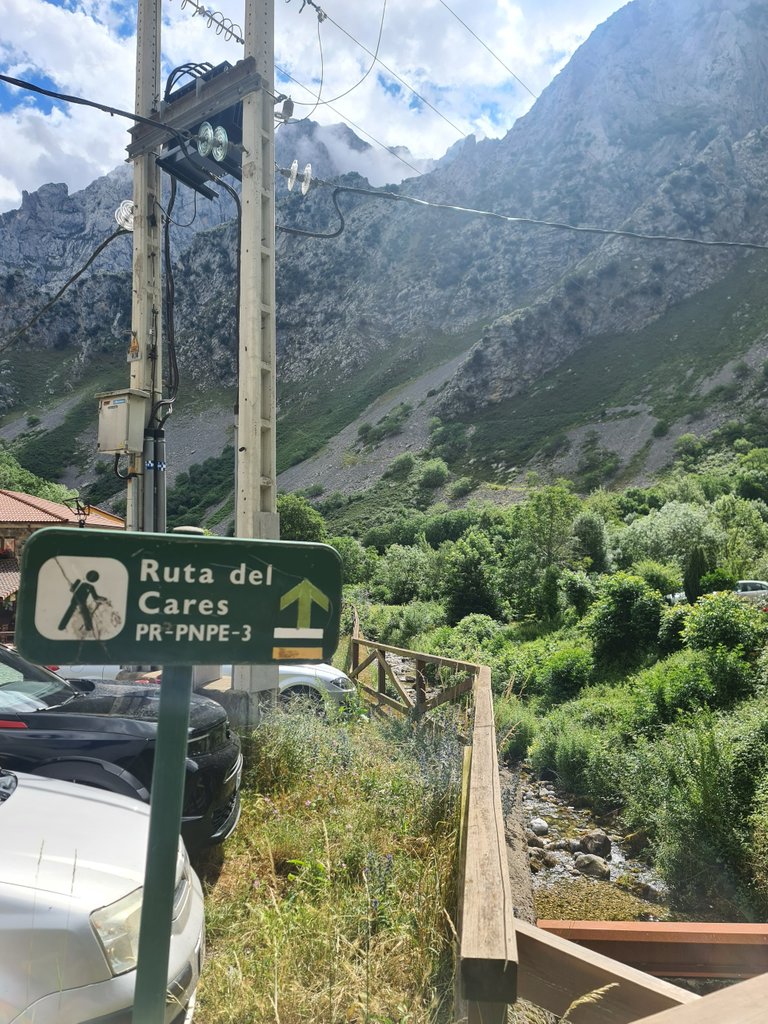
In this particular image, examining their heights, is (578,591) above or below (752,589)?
above

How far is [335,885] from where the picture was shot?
3402 mm

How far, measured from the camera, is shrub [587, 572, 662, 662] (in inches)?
559

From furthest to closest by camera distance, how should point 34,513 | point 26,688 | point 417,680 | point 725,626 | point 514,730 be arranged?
point 34,513, point 725,626, point 514,730, point 417,680, point 26,688

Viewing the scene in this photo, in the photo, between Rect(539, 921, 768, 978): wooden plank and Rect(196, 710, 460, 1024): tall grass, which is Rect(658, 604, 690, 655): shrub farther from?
Rect(539, 921, 768, 978): wooden plank

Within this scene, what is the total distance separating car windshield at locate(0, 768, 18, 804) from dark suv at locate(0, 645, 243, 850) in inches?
34.6

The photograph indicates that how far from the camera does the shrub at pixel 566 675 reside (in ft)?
45.3

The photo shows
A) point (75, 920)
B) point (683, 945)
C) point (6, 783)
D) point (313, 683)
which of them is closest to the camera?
point (75, 920)

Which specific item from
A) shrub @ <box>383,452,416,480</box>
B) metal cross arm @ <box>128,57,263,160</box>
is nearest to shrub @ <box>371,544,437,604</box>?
metal cross arm @ <box>128,57,263,160</box>

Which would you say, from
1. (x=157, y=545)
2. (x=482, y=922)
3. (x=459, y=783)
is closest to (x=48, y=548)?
(x=157, y=545)

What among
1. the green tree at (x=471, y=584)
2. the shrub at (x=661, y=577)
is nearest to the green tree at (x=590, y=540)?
the green tree at (x=471, y=584)

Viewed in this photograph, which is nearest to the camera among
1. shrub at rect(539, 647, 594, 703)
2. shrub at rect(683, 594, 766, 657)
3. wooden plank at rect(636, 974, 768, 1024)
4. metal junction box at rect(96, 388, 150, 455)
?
wooden plank at rect(636, 974, 768, 1024)

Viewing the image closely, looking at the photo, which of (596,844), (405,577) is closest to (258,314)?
(596,844)

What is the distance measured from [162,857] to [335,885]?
2.22m

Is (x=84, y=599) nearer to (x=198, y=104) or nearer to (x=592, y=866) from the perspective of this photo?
(x=592, y=866)
